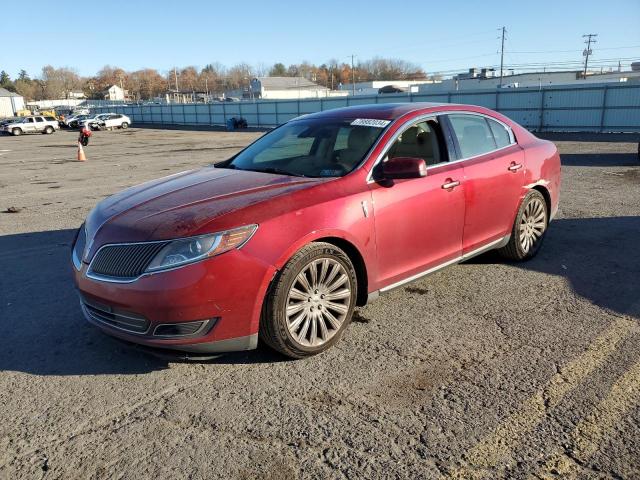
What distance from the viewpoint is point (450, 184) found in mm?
4352

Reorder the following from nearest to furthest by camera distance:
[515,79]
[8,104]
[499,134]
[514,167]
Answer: [514,167], [499,134], [515,79], [8,104]

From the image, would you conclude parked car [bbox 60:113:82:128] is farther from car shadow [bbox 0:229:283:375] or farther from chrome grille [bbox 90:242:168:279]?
chrome grille [bbox 90:242:168:279]

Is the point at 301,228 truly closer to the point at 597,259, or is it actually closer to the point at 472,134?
the point at 472,134

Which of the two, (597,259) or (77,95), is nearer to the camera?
(597,259)

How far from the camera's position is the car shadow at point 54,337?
11.6ft

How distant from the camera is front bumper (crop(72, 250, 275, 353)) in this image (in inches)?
121

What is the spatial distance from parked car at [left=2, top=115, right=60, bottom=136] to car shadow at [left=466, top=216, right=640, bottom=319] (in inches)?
1900

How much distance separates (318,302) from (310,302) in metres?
0.07

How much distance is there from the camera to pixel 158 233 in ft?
10.5

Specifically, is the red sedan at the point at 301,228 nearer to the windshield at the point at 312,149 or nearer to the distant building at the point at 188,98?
the windshield at the point at 312,149

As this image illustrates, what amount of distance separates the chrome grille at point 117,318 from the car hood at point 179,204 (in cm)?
41

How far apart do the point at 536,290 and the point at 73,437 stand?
12.5ft

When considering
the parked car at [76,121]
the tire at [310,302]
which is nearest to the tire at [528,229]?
the tire at [310,302]

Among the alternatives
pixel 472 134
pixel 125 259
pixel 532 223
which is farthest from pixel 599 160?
pixel 125 259
